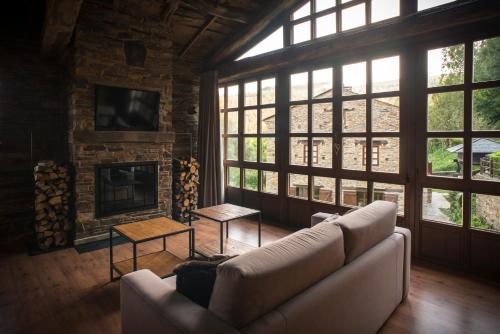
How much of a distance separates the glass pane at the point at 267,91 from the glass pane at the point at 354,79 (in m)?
1.27

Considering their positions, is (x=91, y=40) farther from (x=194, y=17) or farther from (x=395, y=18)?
(x=395, y=18)

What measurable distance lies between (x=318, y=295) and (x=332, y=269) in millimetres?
256

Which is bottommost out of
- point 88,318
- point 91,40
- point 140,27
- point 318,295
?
point 88,318

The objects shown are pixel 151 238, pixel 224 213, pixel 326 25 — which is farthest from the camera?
pixel 326 25

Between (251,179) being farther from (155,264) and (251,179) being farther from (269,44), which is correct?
(155,264)

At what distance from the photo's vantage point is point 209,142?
584 centimetres

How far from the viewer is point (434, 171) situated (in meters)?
3.59

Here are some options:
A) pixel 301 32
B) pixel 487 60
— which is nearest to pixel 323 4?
pixel 301 32

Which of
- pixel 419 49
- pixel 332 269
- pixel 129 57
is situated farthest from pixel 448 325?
pixel 129 57

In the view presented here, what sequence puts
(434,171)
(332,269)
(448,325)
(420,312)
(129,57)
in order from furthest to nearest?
1. (129,57)
2. (434,171)
3. (420,312)
4. (448,325)
5. (332,269)

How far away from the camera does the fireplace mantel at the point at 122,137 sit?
4.22 m

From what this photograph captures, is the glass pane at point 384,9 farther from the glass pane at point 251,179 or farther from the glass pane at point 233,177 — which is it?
the glass pane at point 233,177

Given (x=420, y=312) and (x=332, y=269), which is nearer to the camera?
(x=332, y=269)

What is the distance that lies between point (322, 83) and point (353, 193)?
5.19 feet
